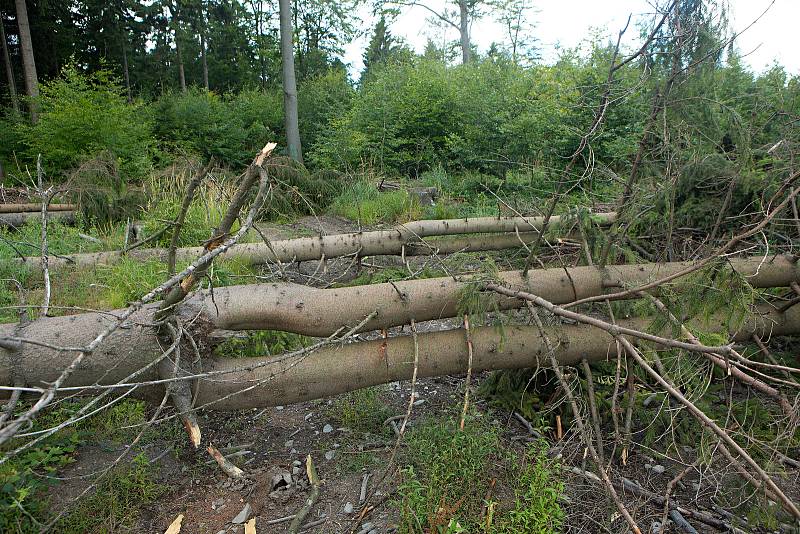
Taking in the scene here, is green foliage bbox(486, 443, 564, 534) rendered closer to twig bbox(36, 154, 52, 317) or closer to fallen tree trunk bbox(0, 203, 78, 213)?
twig bbox(36, 154, 52, 317)

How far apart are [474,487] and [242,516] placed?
110cm

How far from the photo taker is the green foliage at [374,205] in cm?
766

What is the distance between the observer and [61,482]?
2.37m

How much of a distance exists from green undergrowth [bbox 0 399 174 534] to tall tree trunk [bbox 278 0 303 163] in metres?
10.4

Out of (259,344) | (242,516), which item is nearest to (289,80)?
(259,344)

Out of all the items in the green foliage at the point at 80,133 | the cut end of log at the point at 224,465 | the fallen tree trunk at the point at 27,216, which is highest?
the green foliage at the point at 80,133

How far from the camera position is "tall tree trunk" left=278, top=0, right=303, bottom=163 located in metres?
12.5

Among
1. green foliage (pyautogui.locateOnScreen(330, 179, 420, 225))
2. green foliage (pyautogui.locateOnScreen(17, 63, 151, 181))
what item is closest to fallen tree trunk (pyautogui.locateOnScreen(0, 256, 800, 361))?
green foliage (pyautogui.locateOnScreen(330, 179, 420, 225))

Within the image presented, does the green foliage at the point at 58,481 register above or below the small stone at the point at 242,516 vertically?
above

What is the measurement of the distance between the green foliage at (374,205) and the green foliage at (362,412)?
4.31 meters

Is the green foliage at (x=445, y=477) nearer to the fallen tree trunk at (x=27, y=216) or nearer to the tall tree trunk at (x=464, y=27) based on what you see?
the fallen tree trunk at (x=27, y=216)

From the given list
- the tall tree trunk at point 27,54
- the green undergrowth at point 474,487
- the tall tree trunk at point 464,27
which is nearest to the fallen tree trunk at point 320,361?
the green undergrowth at point 474,487

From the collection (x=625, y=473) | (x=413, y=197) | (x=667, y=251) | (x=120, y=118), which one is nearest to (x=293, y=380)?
(x=625, y=473)

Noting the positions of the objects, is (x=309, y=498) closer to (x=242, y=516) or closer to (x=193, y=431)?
(x=242, y=516)
